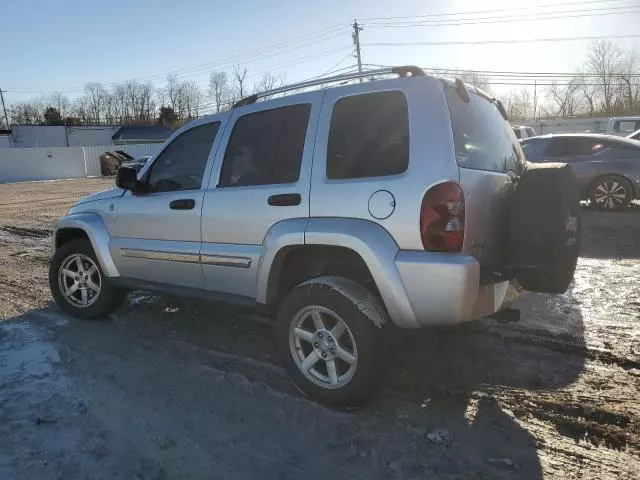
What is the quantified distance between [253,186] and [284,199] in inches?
14.0

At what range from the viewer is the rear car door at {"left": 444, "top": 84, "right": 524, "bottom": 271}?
2934mm

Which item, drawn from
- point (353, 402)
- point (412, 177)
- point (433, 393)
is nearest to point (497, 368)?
point (433, 393)

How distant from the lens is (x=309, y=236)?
323 cm

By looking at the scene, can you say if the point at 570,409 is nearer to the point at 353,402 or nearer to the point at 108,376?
the point at 353,402

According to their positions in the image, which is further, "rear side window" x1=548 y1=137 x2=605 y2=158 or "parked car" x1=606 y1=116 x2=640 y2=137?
"parked car" x1=606 y1=116 x2=640 y2=137

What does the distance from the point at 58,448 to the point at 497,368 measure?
2850 millimetres

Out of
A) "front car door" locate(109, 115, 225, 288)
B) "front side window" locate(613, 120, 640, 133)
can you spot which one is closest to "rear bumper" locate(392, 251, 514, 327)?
"front car door" locate(109, 115, 225, 288)

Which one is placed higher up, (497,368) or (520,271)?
(520,271)

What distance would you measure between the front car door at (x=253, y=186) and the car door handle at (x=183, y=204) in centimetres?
16

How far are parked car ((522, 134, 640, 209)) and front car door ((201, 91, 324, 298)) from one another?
321 inches

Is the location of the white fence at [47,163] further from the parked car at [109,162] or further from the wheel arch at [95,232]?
the wheel arch at [95,232]

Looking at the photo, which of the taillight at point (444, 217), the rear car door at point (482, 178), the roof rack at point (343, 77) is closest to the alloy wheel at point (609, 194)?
the rear car door at point (482, 178)

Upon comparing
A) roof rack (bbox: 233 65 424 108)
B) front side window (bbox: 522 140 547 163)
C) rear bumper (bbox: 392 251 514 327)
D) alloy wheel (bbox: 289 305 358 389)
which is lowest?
alloy wheel (bbox: 289 305 358 389)

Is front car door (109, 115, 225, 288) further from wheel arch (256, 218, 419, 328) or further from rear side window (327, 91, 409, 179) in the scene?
rear side window (327, 91, 409, 179)
